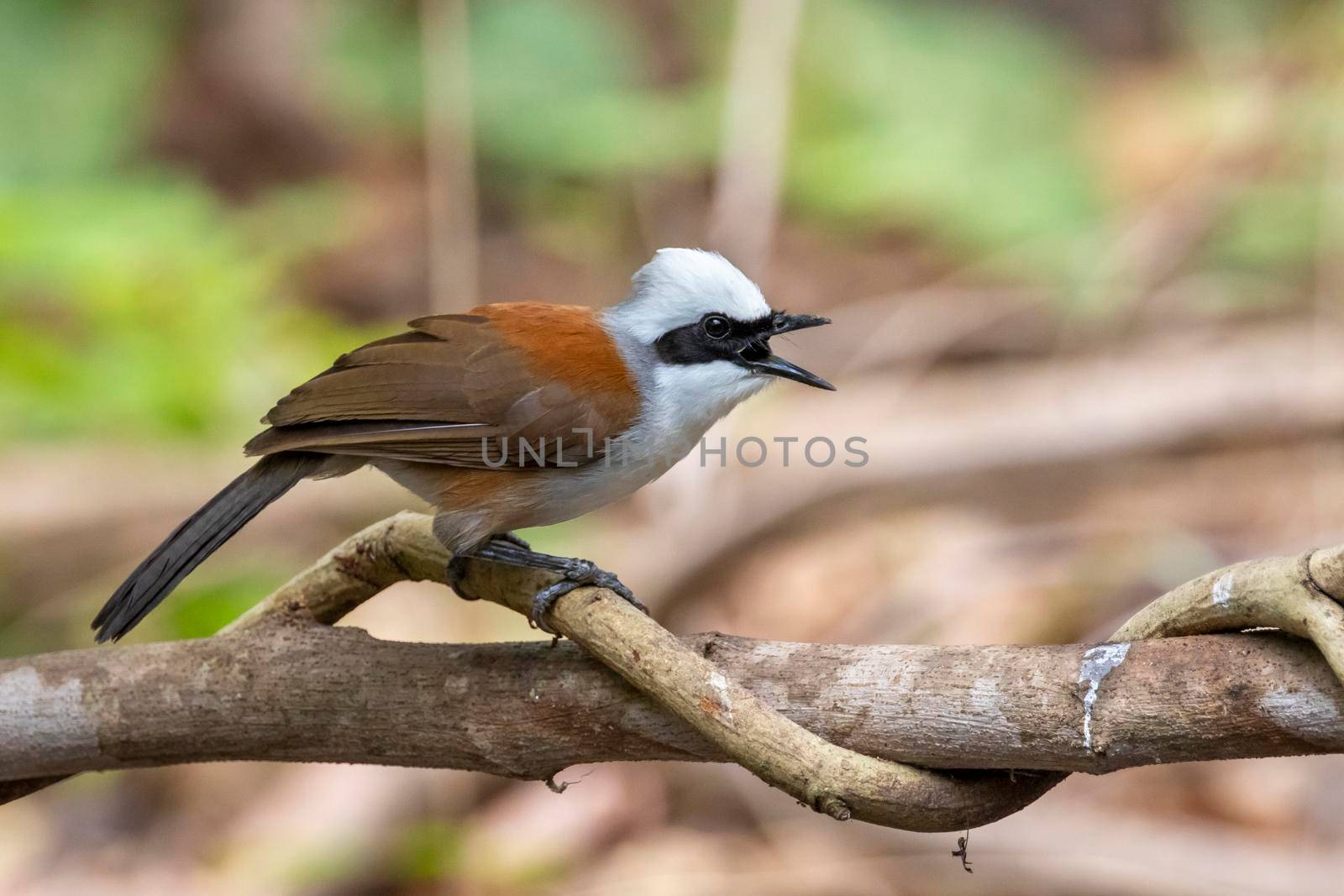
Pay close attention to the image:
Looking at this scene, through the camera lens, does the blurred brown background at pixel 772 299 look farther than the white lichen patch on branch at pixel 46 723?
Yes

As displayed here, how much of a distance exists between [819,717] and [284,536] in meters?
4.05

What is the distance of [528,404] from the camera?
3121mm

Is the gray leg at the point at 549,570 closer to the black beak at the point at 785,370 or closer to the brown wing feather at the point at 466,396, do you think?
the brown wing feather at the point at 466,396

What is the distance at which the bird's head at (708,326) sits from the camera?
3.13 m

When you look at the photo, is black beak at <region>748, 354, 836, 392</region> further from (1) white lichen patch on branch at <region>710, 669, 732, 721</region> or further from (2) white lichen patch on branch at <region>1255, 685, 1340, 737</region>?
(2) white lichen patch on branch at <region>1255, 685, 1340, 737</region>

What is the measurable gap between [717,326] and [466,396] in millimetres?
610

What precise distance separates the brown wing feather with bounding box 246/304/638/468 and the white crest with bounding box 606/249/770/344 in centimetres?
10

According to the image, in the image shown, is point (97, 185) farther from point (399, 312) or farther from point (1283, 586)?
point (1283, 586)

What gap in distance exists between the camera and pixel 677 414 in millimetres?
3135

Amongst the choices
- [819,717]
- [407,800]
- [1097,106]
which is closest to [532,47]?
[1097,106]

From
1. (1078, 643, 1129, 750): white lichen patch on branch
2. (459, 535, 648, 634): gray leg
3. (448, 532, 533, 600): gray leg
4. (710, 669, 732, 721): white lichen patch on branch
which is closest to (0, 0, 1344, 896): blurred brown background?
(448, 532, 533, 600): gray leg

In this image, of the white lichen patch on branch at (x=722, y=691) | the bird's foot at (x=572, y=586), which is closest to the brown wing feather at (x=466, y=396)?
the bird's foot at (x=572, y=586)

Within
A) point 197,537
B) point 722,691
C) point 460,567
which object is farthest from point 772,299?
point 722,691

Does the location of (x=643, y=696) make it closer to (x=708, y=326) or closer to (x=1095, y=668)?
(x=1095, y=668)
